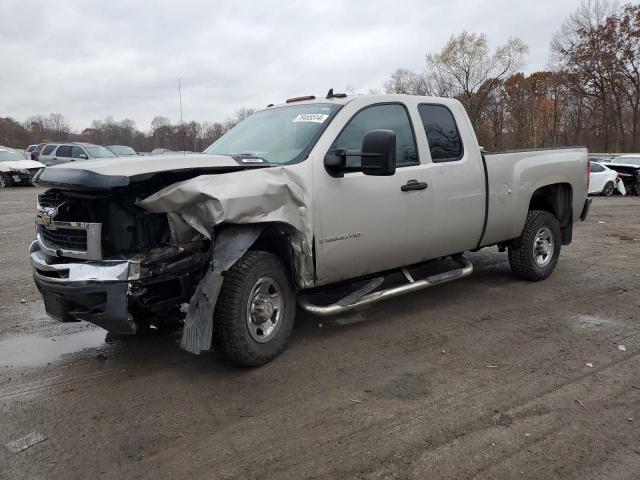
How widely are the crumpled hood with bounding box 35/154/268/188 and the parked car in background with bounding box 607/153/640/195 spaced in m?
20.7

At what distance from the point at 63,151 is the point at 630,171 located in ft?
76.3

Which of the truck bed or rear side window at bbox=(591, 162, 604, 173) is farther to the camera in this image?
rear side window at bbox=(591, 162, 604, 173)

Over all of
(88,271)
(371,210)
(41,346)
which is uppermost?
(371,210)

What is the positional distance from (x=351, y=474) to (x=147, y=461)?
110cm

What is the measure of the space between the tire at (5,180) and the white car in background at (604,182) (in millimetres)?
23204

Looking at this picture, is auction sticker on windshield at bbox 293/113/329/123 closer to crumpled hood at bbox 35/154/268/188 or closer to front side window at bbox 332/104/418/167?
front side window at bbox 332/104/418/167

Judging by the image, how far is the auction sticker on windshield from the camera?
4.42 meters

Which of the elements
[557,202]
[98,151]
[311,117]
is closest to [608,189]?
[557,202]

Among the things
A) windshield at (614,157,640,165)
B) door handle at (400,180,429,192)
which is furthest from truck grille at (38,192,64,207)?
windshield at (614,157,640,165)

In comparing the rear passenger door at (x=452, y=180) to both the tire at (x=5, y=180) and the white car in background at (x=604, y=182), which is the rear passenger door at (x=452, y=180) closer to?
the white car in background at (x=604, y=182)

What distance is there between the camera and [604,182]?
776 inches

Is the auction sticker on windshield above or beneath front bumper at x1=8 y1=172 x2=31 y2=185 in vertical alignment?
Answer: above

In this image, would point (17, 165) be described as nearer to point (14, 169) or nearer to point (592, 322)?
point (14, 169)

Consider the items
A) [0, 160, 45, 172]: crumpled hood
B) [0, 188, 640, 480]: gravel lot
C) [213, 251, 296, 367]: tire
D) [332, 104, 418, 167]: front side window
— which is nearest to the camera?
[0, 188, 640, 480]: gravel lot
